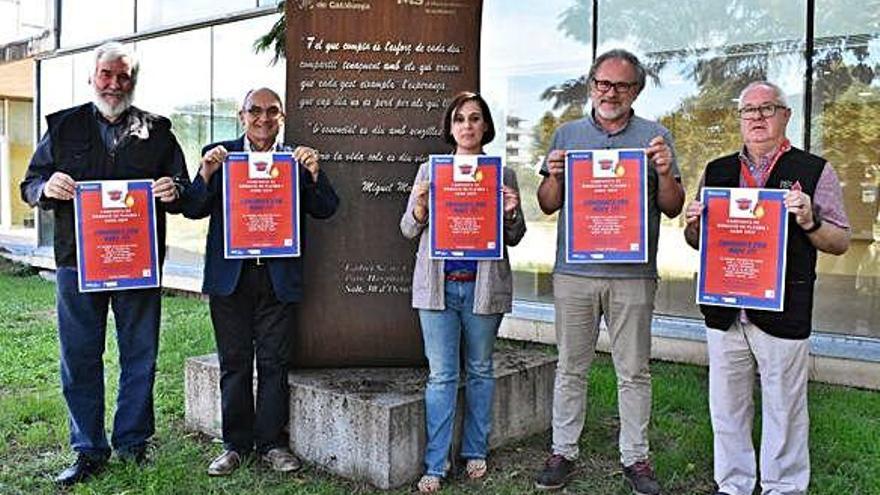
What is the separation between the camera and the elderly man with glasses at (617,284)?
11.3 feet

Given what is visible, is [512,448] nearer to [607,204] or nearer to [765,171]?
[607,204]

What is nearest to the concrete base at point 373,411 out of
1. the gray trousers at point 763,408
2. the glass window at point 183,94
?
the gray trousers at point 763,408

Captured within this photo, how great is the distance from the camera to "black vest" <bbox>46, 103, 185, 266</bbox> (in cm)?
370

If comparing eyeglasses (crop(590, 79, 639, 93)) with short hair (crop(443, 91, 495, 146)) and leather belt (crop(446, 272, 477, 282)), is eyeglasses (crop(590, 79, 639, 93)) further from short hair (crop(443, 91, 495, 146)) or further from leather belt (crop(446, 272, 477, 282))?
leather belt (crop(446, 272, 477, 282))

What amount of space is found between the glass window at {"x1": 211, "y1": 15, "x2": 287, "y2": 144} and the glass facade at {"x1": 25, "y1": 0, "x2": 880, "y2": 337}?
0.06 feet

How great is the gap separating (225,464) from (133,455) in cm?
48

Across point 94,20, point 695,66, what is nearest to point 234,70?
point 94,20

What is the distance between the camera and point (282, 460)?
393cm

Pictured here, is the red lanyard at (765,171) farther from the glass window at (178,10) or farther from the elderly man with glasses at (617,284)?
the glass window at (178,10)

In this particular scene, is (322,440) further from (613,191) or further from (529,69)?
(529,69)

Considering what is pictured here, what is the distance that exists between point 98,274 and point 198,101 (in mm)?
8075

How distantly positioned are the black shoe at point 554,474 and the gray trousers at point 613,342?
17cm

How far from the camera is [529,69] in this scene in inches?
374

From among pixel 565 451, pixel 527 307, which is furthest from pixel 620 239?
pixel 527 307
